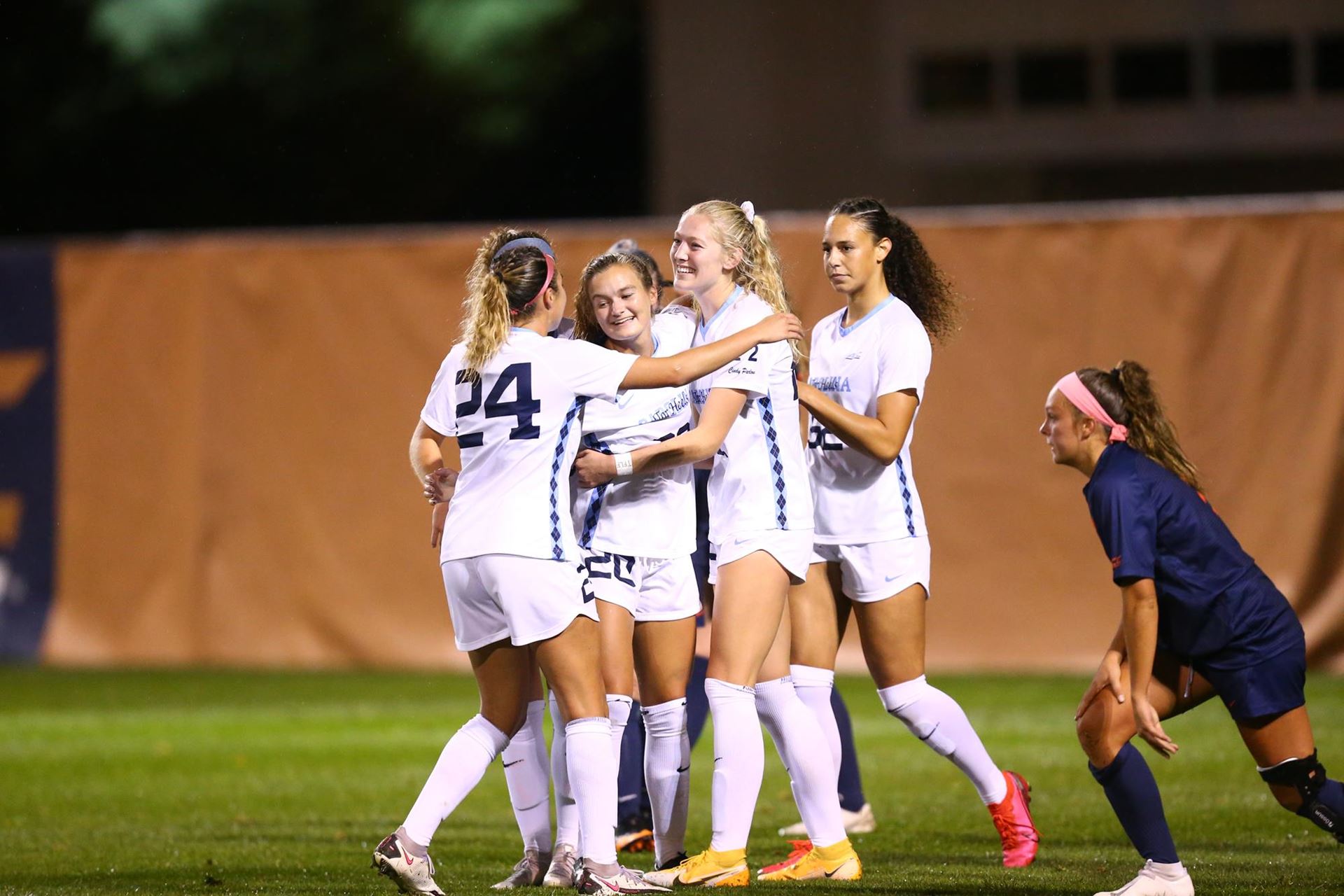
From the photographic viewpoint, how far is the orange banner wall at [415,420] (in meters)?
11.2

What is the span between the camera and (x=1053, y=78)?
20203mm

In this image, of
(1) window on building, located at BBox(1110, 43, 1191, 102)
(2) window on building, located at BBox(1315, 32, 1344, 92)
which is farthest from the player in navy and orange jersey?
(2) window on building, located at BBox(1315, 32, 1344, 92)

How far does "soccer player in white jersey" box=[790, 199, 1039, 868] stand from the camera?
221 inches

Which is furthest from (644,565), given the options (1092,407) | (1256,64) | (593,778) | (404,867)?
(1256,64)

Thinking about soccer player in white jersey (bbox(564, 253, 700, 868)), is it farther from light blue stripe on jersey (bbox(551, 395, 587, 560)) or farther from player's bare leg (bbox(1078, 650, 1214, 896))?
player's bare leg (bbox(1078, 650, 1214, 896))

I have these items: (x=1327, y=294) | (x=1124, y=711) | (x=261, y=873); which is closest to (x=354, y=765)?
(x=261, y=873)

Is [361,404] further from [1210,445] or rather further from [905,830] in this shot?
[905,830]

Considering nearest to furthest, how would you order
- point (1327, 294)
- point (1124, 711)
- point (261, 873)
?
point (1124, 711), point (261, 873), point (1327, 294)

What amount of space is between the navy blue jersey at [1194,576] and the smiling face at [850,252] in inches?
43.7

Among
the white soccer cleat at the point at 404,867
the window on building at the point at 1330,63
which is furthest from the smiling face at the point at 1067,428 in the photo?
the window on building at the point at 1330,63

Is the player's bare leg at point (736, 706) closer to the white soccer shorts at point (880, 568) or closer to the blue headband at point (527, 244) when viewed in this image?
the white soccer shorts at point (880, 568)

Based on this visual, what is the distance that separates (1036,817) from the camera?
268 inches

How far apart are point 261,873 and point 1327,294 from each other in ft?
26.6

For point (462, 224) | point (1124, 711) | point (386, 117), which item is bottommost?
point (1124, 711)
